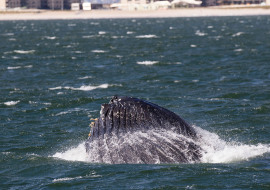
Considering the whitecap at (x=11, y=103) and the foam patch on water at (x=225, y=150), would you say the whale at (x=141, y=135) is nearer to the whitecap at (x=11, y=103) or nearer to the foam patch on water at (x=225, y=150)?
the foam patch on water at (x=225, y=150)

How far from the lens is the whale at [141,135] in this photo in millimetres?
17078

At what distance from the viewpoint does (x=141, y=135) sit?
56.2 ft

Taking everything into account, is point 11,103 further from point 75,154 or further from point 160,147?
point 160,147

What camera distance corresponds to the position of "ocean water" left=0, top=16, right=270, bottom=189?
57.0 feet

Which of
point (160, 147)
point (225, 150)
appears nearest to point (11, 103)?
point (225, 150)

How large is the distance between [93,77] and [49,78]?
3077mm

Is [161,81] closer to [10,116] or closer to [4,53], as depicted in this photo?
[10,116]

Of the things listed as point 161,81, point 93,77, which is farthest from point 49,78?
point 161,81

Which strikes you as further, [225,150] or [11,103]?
[11,103]

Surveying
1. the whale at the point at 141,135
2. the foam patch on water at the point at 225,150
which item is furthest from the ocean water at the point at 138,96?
the whale at the point at 141,135

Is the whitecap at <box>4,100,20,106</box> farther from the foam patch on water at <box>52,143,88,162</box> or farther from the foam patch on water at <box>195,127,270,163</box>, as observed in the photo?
the foam patch on water at <box>195,127,270,163</box>

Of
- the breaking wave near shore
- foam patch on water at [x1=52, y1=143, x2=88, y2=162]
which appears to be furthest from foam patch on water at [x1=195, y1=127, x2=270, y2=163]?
foam patch on water at [x1=52, y1=143, x2=88, y2=162]

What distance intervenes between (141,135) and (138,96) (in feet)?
54.6

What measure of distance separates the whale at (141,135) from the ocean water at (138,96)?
30 cm
